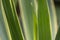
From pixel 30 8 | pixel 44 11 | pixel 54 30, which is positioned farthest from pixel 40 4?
pixel 54 30

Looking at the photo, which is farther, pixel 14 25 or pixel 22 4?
pixel 22 4

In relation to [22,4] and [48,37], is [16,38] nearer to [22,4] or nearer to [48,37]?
[48,37]

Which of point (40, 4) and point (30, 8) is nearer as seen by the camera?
point (40, 4)

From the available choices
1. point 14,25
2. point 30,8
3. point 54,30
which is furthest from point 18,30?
point 54,30

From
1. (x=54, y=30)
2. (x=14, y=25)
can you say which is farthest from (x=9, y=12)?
(x=54, y=30)

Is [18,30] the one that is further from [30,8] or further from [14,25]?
[30,8]

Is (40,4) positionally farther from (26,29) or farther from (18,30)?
(26,29)

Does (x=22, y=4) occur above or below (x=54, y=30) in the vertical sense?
above
